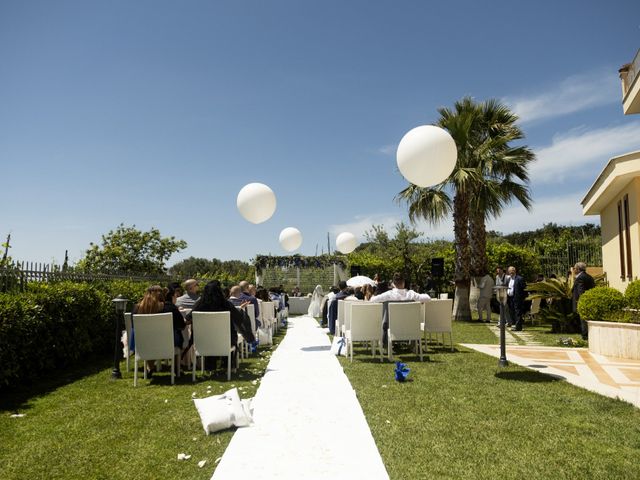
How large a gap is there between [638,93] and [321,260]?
1471 cm

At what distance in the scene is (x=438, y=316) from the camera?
8.71 m

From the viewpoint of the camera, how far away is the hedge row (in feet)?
A: 18.7

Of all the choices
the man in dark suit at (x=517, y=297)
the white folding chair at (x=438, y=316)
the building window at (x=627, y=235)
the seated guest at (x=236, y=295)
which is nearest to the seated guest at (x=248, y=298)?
the seated guest at (x=236, y=295)

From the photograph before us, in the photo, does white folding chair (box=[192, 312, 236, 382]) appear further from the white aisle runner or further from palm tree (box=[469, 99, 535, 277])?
palm tree (box=[469, 99, 535, 277])

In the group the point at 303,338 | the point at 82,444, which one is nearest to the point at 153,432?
the point at 82,444

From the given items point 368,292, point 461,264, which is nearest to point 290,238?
point 461,264

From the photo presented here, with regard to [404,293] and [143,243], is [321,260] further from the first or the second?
[404,293]

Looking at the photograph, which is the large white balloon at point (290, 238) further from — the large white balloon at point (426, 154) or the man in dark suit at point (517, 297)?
the large white balloon at point (426, 154)

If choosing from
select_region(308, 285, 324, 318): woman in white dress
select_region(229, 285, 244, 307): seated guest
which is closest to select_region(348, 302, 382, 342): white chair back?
select_region(229, 285, 244, 307): seated guest

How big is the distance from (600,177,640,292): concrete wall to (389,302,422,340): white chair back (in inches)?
226

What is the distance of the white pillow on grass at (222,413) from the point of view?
411 centimetres

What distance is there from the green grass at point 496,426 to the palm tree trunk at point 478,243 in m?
9.41

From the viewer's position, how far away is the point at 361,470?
3.19 meters

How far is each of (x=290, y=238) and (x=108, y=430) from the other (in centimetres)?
1533
